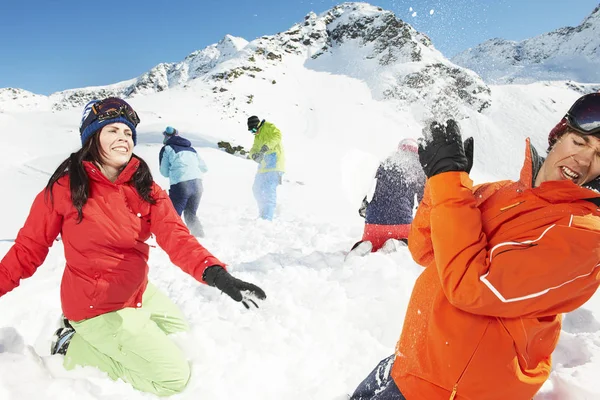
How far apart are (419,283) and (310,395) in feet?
4.66

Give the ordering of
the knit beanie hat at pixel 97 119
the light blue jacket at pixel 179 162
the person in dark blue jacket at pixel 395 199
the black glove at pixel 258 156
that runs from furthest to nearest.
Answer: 1. the black glove at pixel 258 156
2. the light blue jacket at pixel 179 162
3. the person in dark blue jacket at pixel 395 199
4. the knit beanie hat at pixel 97 119

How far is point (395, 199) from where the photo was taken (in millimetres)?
4746

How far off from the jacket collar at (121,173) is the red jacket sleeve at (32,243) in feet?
1.04

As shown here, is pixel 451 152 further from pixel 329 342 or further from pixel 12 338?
pixel 12 338

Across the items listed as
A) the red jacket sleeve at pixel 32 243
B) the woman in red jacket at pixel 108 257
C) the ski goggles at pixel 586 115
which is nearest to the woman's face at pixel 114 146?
the woman in red jacket at pixel 108 257

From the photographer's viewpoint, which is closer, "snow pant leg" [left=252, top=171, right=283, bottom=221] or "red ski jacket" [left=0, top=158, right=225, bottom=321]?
"red ski jacket" [left=0, top=158, right=225, bottom=321]

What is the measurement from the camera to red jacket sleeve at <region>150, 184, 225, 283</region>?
2.49 metres

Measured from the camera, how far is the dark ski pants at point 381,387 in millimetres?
1608

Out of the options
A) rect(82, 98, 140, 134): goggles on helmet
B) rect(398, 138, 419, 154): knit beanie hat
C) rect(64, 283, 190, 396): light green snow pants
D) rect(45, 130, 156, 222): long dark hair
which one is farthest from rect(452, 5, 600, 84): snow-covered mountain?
rect(64, 283, 190, 396): light green snow pants

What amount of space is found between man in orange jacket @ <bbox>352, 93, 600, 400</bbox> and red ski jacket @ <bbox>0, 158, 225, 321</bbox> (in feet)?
5.07

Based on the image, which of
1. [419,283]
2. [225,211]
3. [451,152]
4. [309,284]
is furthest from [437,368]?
[225,211]

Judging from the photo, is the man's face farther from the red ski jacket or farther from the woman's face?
the woman's face

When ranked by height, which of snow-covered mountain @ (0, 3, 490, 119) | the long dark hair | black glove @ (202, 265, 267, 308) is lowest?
black glove @ (202, 265, 267, 308)

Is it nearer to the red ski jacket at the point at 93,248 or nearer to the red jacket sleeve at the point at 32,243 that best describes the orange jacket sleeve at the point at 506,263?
the red ski jacket at the point at 93,248
